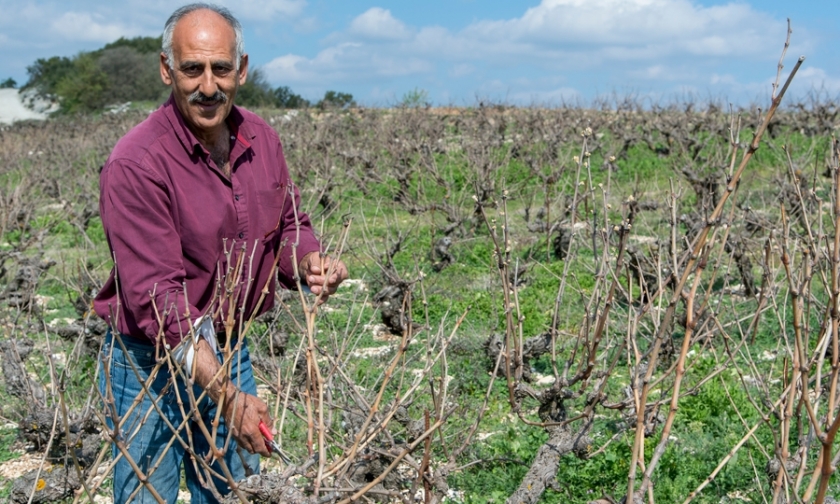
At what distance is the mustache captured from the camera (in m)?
2.61

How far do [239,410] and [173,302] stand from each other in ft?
1.15

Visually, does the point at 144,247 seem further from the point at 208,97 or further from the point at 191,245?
the point at 208,97

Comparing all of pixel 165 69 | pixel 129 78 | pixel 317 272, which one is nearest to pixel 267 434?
pixel 317 272

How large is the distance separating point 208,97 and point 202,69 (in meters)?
0.09

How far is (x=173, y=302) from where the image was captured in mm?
2342

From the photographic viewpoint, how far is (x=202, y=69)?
2.61m

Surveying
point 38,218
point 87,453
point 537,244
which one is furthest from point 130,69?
point 87,453

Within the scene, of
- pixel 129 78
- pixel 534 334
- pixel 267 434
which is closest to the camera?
pixel 267 434

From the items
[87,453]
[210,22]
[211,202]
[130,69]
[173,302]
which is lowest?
[87,453]

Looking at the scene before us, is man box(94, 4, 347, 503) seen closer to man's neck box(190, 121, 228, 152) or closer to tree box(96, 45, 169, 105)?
man's neck box(190, 121, 228, 152)

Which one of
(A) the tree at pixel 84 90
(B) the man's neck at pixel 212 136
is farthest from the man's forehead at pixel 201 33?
(A) the tree at pixel 84 90

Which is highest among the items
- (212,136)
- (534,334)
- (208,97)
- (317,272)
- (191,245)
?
(208,97)

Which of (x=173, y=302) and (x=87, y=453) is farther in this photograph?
(x=87, y=453)

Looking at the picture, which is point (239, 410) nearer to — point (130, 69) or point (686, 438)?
point (686, 438)
